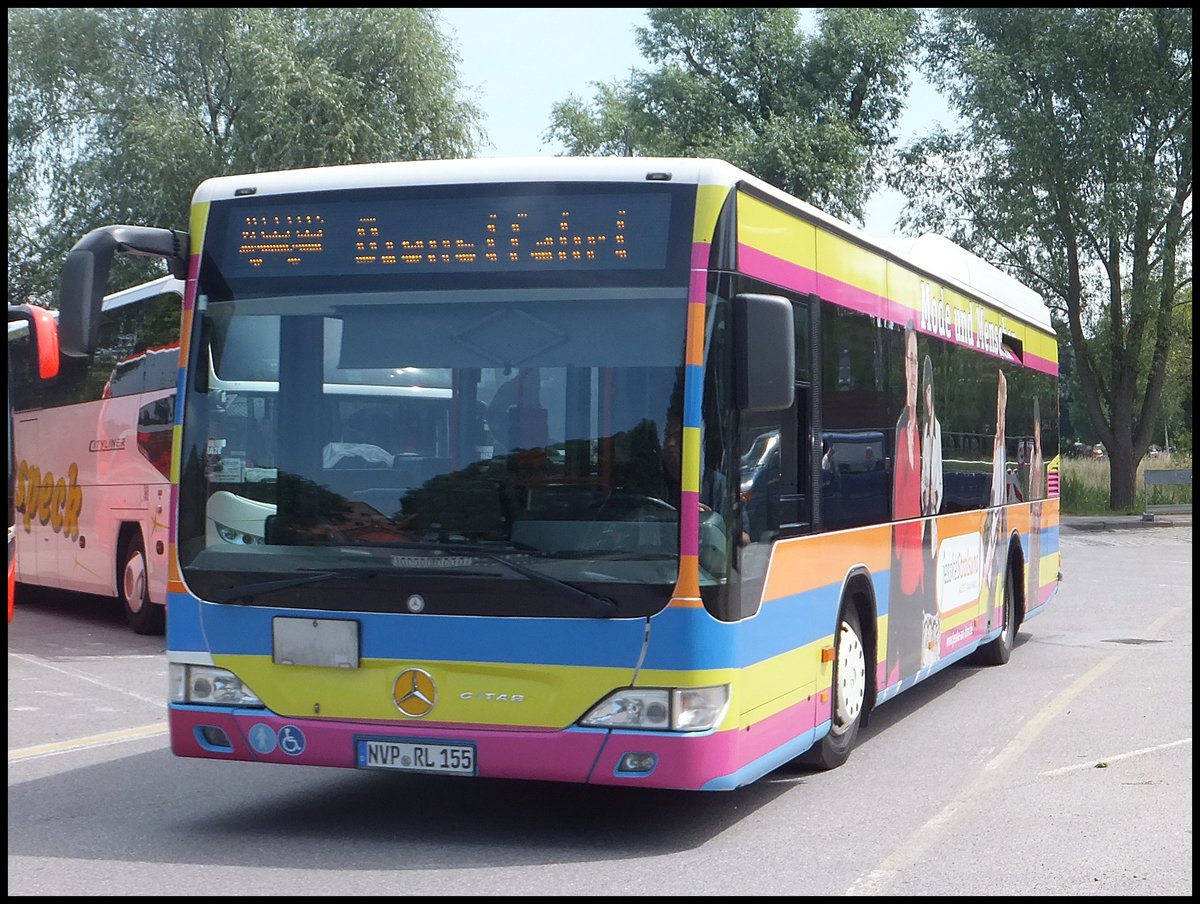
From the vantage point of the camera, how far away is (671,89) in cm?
4712

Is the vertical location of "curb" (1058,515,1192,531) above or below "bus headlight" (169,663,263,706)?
below

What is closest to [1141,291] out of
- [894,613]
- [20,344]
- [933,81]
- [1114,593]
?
[933,81]

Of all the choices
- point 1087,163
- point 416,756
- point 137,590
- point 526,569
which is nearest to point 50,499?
point 137,590

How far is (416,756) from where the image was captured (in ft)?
22.9

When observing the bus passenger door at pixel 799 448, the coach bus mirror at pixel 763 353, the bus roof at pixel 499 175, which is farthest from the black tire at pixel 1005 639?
the coach bus mirror at pixel 763 353

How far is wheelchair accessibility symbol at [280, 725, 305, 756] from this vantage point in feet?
23.4

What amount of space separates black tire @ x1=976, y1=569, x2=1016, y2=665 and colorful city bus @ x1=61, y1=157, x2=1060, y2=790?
21.0ft

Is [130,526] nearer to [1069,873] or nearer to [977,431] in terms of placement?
[977,431]

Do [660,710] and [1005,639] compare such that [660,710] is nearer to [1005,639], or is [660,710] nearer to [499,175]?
[499,175]

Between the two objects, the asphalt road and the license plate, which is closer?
the asphalt road

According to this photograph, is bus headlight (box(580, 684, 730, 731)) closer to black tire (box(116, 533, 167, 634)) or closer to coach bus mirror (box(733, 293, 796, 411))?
coach bus mirror (box(733, 293, 796, 411))

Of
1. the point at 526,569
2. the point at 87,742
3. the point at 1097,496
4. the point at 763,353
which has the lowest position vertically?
the point at 87,742

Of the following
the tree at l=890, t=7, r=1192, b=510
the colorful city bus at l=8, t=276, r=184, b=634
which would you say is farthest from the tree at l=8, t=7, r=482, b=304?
the tree at l=890, t=7, r=1192, b=510

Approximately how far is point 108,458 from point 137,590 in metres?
1.41
